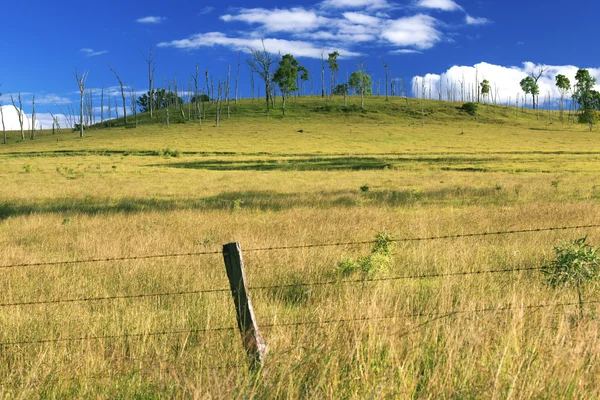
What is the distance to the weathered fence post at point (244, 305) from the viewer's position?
3896 mm

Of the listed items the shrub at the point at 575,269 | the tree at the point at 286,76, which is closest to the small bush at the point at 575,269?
the shrub at the point at 575,269

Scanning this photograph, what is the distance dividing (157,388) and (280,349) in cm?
99

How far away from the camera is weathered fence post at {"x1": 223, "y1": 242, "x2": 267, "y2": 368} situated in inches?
153

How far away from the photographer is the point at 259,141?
71750 millimetres

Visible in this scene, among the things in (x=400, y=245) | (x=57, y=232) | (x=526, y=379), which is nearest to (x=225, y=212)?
(x=57, y=232)

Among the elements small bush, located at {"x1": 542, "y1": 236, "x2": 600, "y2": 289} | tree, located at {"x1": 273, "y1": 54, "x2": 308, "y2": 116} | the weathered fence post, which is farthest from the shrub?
tree, located at {"x1": 273, "y1": 54, "x2": 308, "y2": 116}

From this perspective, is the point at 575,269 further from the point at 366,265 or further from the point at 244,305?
the point at 244,305

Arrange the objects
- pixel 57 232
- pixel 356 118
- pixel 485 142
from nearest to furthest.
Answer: pixel 57 232, pixel 485 142, pixel 356 118

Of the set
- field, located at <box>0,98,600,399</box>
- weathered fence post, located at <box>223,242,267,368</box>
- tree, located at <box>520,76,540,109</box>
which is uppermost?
tree, located at <box>520,76,540,109</box>

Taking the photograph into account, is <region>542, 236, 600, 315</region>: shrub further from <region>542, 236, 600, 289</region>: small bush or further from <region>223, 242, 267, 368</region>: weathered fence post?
<region>223, 242, 267, 368</region>: weathered fence post

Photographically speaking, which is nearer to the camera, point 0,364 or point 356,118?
point 0,364

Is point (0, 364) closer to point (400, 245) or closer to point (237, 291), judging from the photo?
point (237, 291)

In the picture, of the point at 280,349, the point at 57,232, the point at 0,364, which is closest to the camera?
the point at 280,349

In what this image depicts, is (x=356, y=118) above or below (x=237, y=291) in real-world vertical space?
above
